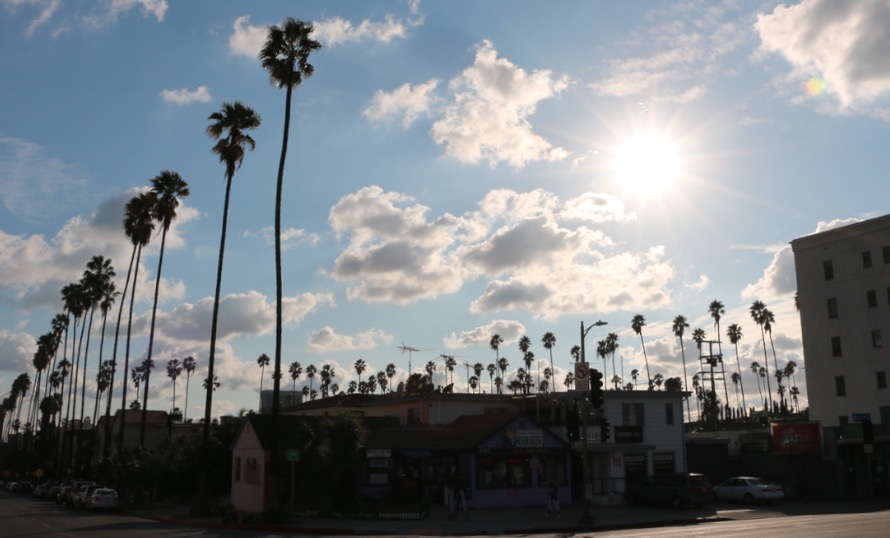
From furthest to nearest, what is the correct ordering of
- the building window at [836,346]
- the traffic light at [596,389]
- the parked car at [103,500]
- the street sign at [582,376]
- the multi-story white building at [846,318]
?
the building window at [836,346]
the multi-story white building at [846,318]
the parked car at [103,500]
the street sign at [582,376]
the traffic light at [596,389]

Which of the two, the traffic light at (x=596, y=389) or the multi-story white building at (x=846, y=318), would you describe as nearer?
the traffic light at (x=596, y=389)

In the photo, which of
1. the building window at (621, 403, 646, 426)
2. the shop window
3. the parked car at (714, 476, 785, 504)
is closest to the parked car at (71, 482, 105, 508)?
the building window at (621, 403, 646, 426)

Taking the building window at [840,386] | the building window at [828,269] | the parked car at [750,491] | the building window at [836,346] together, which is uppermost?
the building window at [828,269]

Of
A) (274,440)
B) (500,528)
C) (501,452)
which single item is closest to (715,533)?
(500,528)

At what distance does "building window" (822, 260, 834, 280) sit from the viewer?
6438cm

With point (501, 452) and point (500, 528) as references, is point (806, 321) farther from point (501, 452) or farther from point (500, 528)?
point (500, 528)

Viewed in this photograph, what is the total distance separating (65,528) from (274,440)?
30.3ft

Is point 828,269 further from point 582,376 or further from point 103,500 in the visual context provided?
point 103,500

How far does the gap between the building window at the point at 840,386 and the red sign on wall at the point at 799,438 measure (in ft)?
58.7

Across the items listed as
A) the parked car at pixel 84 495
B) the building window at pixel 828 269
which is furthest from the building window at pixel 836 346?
the parked car at pixel 84 495

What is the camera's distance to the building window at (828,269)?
211 feet

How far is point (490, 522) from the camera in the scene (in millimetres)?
33594

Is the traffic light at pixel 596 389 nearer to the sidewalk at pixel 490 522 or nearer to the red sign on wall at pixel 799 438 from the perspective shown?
the sidewalk at pixel 490 522

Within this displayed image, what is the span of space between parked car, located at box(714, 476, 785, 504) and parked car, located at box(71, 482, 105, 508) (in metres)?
38.6
